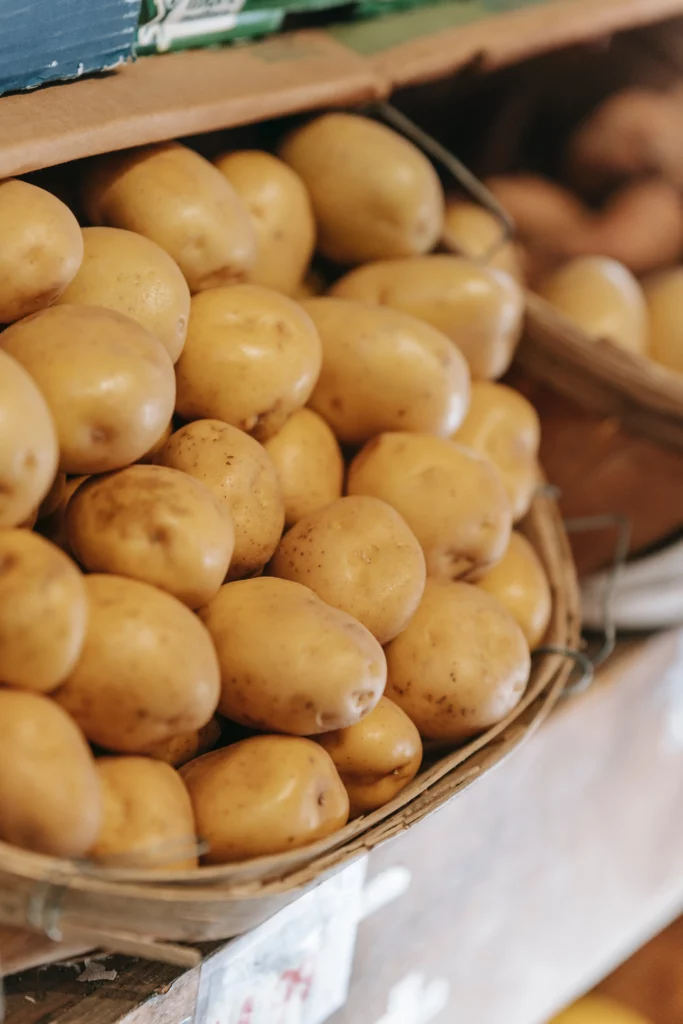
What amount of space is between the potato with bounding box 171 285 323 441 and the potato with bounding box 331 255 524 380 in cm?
19

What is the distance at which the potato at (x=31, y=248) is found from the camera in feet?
2.27

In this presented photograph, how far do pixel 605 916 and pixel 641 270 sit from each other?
0.93 meters

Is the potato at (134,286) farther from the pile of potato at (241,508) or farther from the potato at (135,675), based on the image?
the potato at (135,675)

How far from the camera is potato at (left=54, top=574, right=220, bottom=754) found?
60 centimetres

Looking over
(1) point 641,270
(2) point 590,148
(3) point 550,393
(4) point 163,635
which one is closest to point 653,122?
(2) point 590,148

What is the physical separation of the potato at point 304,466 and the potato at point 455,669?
0.44 ft

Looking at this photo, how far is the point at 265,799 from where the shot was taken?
0.64 metres

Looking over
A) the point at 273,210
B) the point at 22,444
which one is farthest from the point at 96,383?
the point at 273,210

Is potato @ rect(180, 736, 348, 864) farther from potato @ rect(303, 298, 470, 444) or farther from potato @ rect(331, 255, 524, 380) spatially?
potato @ rect(331, 255, 524, 380)

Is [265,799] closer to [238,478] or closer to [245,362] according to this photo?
[238,478]

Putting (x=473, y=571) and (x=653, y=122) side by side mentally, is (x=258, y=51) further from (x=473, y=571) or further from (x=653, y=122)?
(x=653, y=122)

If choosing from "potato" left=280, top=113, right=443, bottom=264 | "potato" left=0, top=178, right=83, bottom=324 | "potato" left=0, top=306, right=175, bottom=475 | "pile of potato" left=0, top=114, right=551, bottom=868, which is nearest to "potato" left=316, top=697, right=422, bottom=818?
"pile of potato" left=0, top=114, right=551, bottom=868

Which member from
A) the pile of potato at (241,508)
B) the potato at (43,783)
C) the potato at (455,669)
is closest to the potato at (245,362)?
the pile of potato at (241,508)

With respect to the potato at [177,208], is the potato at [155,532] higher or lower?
lower
